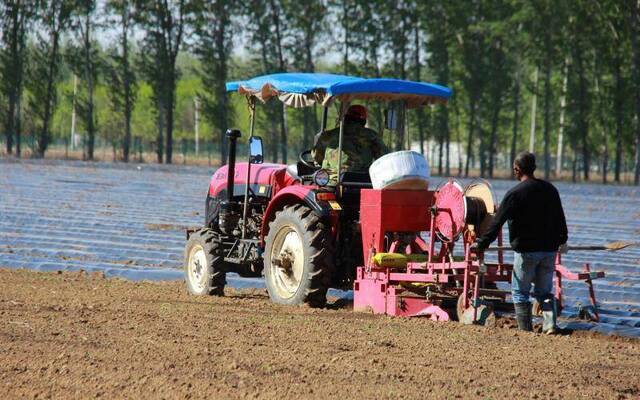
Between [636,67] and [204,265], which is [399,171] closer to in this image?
[204,265]

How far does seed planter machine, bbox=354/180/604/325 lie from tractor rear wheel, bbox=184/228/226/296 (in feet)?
6.08

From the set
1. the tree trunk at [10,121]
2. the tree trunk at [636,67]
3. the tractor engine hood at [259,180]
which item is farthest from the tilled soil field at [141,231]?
the tree trunk at [10,121]

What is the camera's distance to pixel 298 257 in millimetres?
10547

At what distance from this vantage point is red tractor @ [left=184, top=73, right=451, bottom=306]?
401 inches

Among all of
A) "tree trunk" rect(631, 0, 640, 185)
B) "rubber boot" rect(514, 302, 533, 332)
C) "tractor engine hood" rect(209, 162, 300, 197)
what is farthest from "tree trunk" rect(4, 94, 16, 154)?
"rubber boot" rect(514, 302, 533, 332)

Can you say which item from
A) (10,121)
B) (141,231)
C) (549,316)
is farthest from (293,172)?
(10,121)

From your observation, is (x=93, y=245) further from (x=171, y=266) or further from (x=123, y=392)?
(x=123, y=392)

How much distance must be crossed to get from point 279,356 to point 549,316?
107 inches

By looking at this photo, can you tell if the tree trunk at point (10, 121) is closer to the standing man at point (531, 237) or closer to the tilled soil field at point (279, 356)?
the tilled soil field at point (279, 356)

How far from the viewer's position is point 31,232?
17.9m

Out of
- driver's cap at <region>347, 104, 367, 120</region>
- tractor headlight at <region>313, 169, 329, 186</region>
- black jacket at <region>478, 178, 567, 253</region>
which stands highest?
driver's cap at <region>347, 104, 367, 120</region>

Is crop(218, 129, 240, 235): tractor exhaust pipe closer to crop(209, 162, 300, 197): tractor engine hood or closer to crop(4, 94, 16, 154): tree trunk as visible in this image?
crop(209, 162, 300, 197): tractor engine hood

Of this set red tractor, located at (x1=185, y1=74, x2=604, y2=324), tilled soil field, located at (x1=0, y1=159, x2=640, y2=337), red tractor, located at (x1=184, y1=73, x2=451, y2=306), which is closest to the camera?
red tractor, located at (x1=185, y1=74, x2=604, y2=324)

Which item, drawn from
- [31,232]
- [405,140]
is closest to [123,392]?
[405,140]
